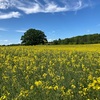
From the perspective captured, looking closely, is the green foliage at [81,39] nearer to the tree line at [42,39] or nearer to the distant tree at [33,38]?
the tree line at [42,39]

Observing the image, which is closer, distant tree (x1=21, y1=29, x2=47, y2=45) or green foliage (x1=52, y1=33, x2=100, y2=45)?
green foliage (x1=52, y1=33, x2=100, y2=45)

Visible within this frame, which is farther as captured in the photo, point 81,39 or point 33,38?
point 33,38

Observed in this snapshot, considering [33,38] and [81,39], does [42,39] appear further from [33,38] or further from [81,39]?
[81,39]

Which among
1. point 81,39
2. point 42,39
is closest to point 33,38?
point 42,39

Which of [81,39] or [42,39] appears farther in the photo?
[42,39]

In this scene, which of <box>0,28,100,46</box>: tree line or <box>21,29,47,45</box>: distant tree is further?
<box>21,29,47,45</box>: distant tree

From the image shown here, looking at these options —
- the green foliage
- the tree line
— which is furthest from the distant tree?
the green foliage

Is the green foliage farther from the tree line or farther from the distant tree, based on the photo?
the distant tree

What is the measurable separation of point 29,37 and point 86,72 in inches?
2494

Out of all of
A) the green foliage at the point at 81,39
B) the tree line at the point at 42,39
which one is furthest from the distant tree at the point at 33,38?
the green foliage at the point at 81,39

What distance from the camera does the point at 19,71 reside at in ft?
35.0

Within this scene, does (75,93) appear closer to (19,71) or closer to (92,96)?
(92,96)

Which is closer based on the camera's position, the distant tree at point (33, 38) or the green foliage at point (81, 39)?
the green foliage at point (81, 39)

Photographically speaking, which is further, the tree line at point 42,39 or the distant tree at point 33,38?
the distant tree at point 33,38
